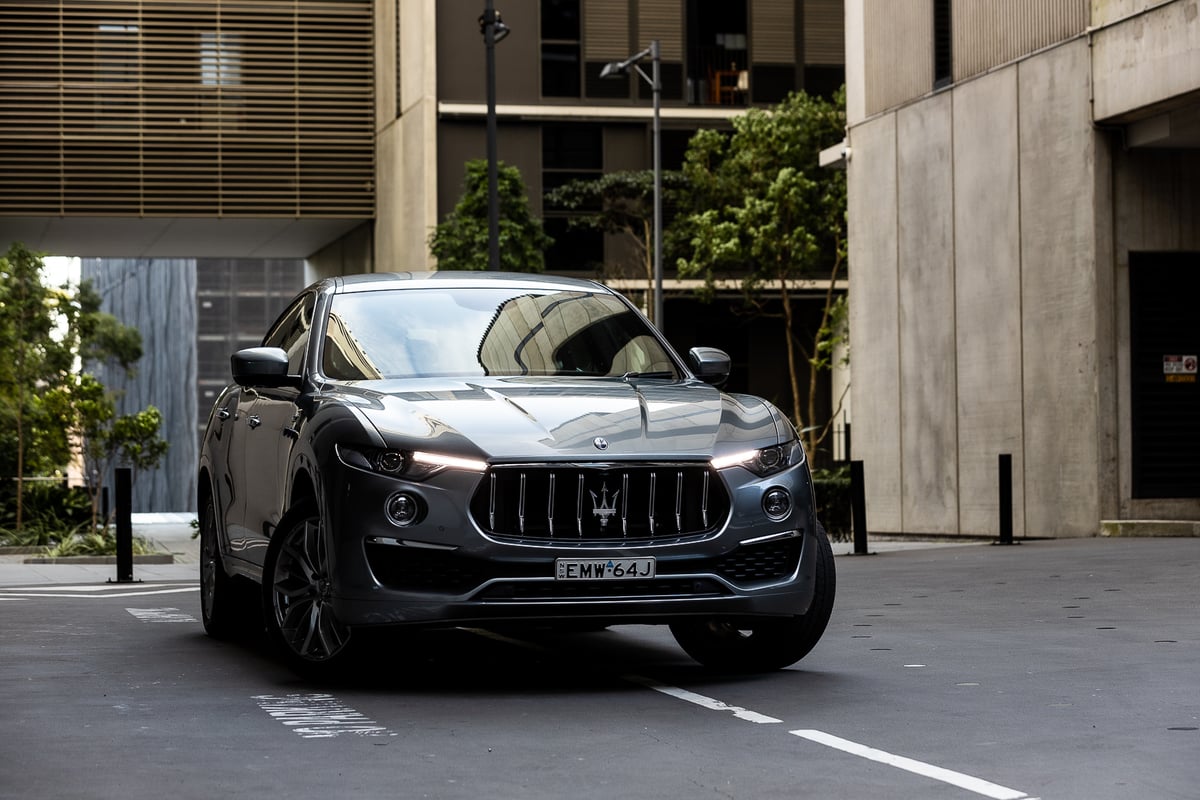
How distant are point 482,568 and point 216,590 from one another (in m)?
3.43

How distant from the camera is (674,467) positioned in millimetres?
7676

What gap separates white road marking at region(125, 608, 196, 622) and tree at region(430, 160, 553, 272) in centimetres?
2219

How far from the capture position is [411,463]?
24.8 ft

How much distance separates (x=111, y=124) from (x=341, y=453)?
121ft

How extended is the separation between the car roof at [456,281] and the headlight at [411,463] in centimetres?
190

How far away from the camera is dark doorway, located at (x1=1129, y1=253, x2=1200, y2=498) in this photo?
827 inches

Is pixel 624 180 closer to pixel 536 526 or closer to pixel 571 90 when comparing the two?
pixel 571 90

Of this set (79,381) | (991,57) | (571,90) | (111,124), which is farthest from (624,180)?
(991,57)

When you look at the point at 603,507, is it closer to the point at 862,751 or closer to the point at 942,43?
the point at 862,751

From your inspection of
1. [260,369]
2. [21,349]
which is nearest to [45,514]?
[21,349]

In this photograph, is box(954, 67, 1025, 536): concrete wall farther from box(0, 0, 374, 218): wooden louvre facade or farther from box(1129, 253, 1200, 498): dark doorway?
box(0, 0, 374, 218): wooden louvre facade

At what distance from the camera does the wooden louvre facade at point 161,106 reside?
4250 centimetres

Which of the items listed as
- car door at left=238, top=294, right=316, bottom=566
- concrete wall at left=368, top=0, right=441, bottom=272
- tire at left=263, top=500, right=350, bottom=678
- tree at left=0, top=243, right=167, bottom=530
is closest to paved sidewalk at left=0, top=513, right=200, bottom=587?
tree at left=0, top=243, right=167, bottom=530

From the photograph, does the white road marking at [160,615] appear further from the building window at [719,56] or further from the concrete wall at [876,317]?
the building window at [719,56]
